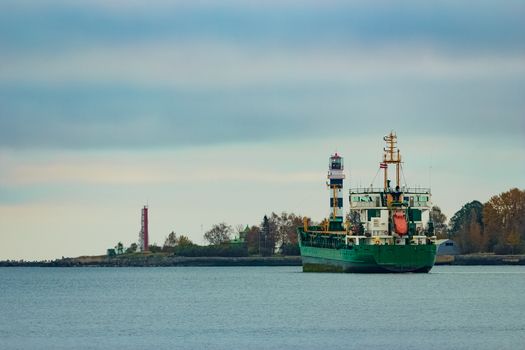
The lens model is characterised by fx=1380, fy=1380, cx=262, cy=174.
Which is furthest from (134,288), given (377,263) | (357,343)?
(357,343)

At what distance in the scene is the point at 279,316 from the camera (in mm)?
85688

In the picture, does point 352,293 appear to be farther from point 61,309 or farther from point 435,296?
point 61,309

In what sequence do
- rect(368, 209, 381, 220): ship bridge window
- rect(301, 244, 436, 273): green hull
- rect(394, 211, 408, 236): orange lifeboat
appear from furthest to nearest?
rect(368, 209, 381, 220): ship bridge window
rect(394, 211, 408, 236): orange lifeboat
rect(301, 244, 436, 273): green hull

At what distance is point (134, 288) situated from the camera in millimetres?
133375

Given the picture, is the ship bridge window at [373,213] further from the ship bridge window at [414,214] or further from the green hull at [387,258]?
the green hull at [387,258]

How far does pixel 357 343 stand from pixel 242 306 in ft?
92.9

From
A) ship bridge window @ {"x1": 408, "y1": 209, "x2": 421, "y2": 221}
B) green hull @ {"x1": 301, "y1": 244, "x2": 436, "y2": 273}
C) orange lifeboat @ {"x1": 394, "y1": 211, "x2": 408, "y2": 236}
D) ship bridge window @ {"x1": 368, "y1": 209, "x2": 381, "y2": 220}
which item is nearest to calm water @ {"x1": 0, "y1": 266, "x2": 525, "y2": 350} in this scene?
green hull @ {"x1": 301, "y1": 244, "x2": 436, "y2": 273}

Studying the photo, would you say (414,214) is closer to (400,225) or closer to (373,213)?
(373,213)

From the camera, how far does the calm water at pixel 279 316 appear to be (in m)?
70.4

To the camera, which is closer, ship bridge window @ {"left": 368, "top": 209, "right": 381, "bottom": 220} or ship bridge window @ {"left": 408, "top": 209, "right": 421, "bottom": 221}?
ship bridge window @ {"left": 368, "top": 209, "right": 381, "bottom": 220}

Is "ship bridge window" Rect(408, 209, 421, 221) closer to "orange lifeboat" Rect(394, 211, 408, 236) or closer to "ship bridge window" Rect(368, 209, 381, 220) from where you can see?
"ship bridge window" Rect(368, 209, 381, 220)

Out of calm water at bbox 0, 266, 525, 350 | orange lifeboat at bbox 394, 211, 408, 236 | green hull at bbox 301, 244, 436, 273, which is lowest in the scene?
calm water at bbox 0, 266, 525, 350

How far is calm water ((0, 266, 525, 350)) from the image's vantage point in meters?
70.4

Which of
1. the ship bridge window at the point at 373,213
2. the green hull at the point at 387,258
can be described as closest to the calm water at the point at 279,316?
the green hull at the point at 387,258
